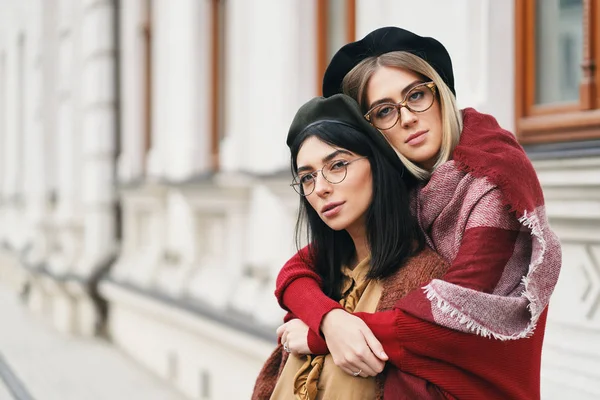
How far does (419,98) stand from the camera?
1.83 m

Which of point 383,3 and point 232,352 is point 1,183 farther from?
point 383,3

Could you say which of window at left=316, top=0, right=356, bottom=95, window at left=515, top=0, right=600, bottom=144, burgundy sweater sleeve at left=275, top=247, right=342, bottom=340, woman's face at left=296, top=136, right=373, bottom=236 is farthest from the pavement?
woman's face at left=296, top=136, right=373, bottom=236

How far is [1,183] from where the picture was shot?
56.6ft

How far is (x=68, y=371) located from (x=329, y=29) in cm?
462

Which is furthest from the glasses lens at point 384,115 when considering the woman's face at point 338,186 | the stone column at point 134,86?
the stone column at point 134,86

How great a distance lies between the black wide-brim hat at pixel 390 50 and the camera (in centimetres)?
185

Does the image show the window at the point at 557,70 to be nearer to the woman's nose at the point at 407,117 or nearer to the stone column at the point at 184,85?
the woman's nose at the point at 407,117

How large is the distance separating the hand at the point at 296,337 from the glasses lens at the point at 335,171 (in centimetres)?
40

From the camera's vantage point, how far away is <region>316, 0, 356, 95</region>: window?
500cm

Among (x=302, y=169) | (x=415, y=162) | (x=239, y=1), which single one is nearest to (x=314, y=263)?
(x=302, y=169)

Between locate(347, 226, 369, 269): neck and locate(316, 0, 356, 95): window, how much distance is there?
316 cm

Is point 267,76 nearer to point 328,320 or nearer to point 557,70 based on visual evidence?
point 557,70

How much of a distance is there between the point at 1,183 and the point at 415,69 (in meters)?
17.2

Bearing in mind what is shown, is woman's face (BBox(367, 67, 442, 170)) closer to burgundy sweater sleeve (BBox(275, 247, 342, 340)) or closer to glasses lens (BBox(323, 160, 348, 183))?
glasses lens (BBox(323, 160, 348, 183))
